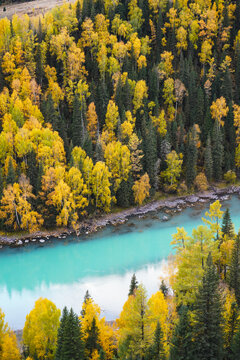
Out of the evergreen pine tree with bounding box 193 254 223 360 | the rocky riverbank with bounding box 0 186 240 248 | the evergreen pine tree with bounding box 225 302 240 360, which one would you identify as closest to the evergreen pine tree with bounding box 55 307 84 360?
the evergreen pine tree with bounding box 193 254 223 360

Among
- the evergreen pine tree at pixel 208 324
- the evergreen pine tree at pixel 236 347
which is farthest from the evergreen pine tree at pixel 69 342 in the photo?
the evergreen pine tree at pixel 236 347

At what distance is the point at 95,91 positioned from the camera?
87312 millimetres

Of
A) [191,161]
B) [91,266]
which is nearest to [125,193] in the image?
[191,161]

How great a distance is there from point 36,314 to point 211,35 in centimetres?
8784

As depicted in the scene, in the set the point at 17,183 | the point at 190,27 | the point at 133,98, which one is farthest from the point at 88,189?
the point at 190,27

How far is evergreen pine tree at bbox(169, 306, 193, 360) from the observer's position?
28688mm

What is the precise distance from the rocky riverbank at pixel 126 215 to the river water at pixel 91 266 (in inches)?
56.7

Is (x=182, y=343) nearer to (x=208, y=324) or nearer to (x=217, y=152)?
(x=208, y=324)

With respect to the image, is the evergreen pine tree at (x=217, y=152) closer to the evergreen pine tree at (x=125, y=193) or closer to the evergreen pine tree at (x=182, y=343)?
the evergreen pine tree at (x=125, y=193)

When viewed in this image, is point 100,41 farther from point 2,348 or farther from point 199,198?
point 2,348

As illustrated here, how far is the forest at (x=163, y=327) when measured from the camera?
2925 centimetres

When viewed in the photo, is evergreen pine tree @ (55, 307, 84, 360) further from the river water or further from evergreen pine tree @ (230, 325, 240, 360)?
the river water

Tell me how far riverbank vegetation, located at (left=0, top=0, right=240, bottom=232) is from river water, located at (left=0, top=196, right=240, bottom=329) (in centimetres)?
526

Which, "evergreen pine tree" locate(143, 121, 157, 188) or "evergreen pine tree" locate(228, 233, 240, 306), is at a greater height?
"evergreen pine tree" locate(143, 121, 157, 188)
